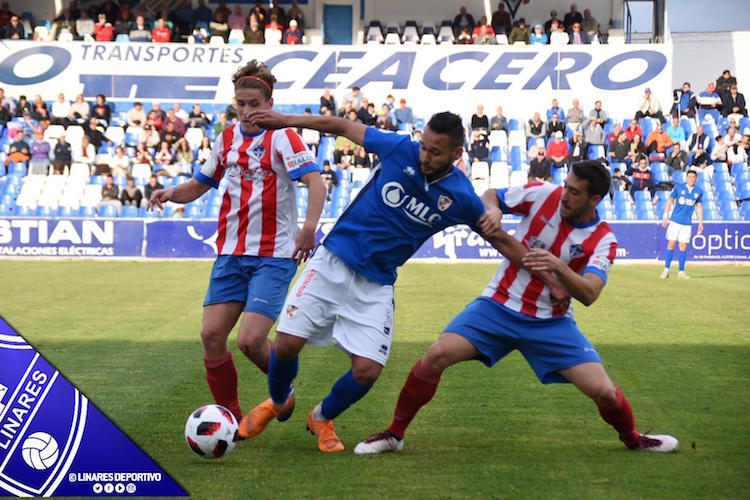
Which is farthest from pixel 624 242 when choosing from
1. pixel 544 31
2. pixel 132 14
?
pixel 132 14

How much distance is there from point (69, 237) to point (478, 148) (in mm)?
11780

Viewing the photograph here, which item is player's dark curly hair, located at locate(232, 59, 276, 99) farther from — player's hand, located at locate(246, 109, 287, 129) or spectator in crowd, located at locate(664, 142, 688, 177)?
spectator in crowd, located at locate(664, 142, 688, 177)

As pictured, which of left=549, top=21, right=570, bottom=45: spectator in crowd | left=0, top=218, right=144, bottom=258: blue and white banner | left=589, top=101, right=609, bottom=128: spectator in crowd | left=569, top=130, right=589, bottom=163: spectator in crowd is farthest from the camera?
left=549, top=21, right=570, bottom=45: spectator in crowd

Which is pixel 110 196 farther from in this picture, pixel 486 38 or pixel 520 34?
pixel 520 34

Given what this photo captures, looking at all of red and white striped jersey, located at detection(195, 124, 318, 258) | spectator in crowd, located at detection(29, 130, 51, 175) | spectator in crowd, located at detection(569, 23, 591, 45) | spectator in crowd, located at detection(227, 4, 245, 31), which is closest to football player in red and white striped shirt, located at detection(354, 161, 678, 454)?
red and white striped jersey, located at detection(195, 124, 318, 258)

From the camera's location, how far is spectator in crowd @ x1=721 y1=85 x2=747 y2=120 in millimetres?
31828

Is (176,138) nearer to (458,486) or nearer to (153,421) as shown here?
(153,421)

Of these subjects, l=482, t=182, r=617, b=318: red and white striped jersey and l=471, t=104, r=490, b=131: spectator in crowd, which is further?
l=471, t=104, r=490, b=131: spectator in crowd

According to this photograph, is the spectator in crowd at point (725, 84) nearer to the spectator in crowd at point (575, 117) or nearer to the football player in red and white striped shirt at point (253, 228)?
the spectator in crowd at point (575, 117)

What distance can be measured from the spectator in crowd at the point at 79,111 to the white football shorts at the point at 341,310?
1059 inches

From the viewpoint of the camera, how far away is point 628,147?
96.2 ft

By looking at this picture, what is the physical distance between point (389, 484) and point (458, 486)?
36 cm

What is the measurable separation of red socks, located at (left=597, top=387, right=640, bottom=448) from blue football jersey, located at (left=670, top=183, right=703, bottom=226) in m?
15.8

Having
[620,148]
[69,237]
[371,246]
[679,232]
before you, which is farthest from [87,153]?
[371,246]
